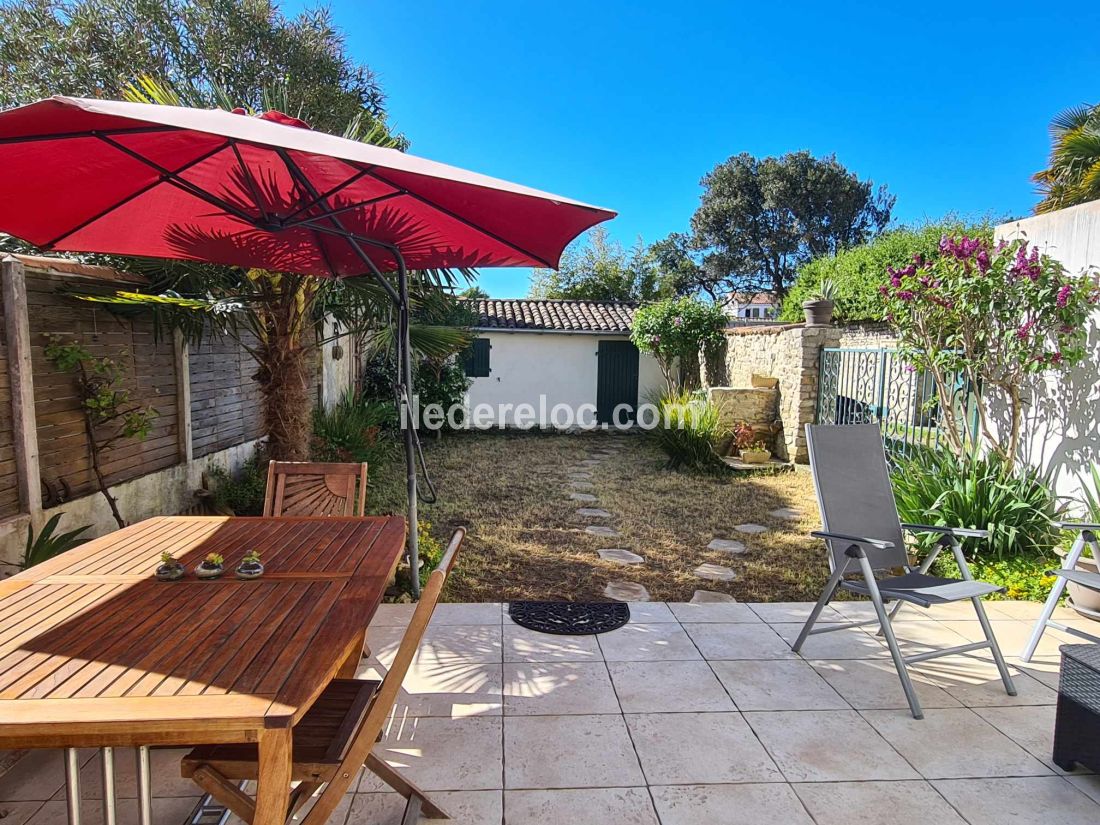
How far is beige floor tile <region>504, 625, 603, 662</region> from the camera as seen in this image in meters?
3.18

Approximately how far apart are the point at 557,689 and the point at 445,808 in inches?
34.9

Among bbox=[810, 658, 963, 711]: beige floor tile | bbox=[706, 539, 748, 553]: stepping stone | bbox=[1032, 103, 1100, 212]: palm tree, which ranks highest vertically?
bbox=[1032, 103, 1100, 212]: palm tree

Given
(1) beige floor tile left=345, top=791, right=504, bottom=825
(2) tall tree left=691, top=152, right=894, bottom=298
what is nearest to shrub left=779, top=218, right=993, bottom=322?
(1) beige floor tile left=345, top=791, right=504, bottom=825

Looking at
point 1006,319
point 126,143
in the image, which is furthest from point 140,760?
point 1006,319

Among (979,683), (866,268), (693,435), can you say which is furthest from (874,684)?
(866,268)

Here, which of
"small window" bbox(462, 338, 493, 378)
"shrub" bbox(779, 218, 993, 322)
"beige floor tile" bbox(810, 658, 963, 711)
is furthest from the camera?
"small window" bbox(462, 338, 493, 378)

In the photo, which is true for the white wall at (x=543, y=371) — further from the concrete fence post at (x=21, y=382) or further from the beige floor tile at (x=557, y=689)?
the beige floor tile at (x=557, y=689)

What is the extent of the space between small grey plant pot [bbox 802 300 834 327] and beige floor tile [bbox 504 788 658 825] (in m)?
7.74

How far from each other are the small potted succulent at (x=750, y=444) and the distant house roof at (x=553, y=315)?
4.75 m

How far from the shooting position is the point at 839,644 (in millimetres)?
3398

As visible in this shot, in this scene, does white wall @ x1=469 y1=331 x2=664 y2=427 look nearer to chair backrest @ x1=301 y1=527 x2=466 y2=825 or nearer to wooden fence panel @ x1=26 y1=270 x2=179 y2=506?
wooden fence panel @ x1=26 y1=270 x2=179 y2=506

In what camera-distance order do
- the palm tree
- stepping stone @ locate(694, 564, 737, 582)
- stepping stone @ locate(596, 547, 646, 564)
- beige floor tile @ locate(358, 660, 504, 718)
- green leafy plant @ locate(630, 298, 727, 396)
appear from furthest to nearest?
green leafy plant @ locate(630, 298, 727, 396) < the palm tree < stepping stone @ locate(596, 547, 646, 564) < stepping stone @ locate(694, 564, 737, 582) < beige floor tile @ locate(358, 660, 504, 718)

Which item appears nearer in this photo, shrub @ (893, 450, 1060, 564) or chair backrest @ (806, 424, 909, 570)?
chair backrest @ (806, 424, 909, 570)

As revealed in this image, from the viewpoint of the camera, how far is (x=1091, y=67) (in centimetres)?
1200
